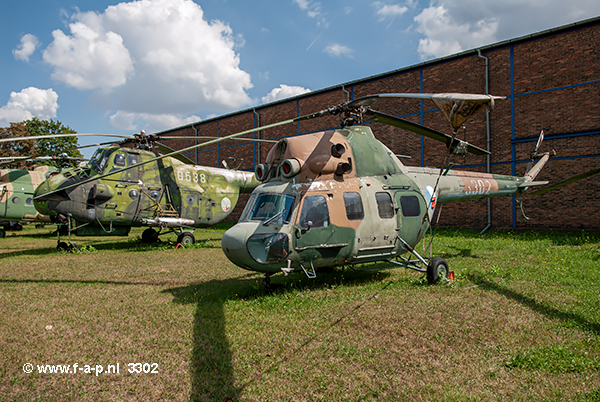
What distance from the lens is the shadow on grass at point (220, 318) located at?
3.47 metres

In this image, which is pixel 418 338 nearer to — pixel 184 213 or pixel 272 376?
pixel 272 376

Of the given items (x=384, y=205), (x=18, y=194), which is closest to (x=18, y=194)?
(x=18, y=194)

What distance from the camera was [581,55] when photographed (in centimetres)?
1448

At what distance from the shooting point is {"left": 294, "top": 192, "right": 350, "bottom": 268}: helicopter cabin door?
6059 mm

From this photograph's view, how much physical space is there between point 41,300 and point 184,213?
7352 mm

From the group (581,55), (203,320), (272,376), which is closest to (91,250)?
(203,320)

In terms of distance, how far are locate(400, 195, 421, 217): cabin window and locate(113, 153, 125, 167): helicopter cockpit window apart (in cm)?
980

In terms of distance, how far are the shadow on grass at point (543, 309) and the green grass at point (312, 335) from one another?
2cm

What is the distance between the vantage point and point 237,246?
223 inches

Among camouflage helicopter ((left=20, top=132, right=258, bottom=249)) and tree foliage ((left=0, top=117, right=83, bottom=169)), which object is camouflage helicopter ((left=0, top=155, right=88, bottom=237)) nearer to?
camouflage helicopter ((left=20, top=132, right=258, bottom=249))

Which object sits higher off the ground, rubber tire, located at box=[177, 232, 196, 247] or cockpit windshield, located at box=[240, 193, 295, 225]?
cockpit windshield, located at box=[240, 193, 295, 225]

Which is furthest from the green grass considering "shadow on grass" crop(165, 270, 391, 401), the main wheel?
the main wheel

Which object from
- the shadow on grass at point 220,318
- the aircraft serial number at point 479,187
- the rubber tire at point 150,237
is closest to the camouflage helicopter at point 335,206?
the shadow on grass at point 220,318

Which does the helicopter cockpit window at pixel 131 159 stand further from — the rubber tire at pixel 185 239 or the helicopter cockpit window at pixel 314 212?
the helicopter cockpit window at pixel 314 212
